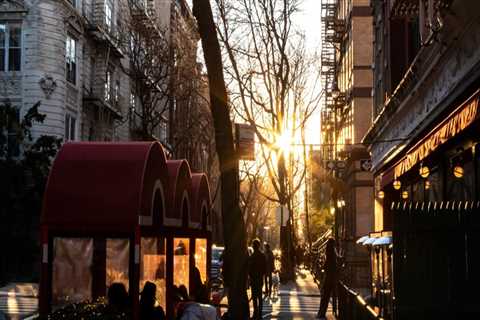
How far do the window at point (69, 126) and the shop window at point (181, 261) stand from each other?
2231 cm

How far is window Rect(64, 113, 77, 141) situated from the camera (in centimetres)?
3774

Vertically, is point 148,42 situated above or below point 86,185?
above

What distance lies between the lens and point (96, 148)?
41.2ft

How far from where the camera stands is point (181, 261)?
1611 centimetres

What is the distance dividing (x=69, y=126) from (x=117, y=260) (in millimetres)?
27065

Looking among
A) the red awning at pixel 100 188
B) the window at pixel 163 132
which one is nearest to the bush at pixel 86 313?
the red awning at pixel 100 188

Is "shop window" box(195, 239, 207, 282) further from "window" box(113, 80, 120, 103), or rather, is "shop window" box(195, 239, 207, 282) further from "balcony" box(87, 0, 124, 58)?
"window" box(113, 80, 120, 103)

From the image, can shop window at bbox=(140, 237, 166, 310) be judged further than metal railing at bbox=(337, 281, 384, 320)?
Yes

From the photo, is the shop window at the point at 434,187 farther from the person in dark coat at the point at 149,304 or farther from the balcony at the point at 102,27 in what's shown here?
the balcony at the point at 102,27

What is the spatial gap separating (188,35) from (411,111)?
29.1 m

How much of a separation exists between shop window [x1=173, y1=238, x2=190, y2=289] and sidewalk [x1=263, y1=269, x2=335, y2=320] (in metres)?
4.34

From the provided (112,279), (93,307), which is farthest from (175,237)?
(93,307)

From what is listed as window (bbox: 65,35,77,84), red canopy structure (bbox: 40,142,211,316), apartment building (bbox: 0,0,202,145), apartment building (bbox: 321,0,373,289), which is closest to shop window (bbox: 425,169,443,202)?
red canopy structure (bbox: 40,142,211,316)

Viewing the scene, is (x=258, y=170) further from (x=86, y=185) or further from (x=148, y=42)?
(x=86, y=185)
